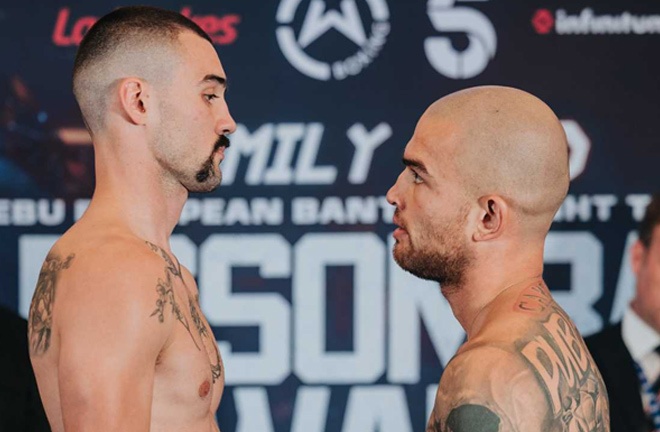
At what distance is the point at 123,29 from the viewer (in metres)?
2.06

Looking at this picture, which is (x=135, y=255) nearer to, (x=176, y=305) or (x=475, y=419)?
(x=176, y=305)

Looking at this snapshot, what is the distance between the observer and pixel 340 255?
3.42 m

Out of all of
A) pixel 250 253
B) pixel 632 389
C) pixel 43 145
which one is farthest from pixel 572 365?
pixel 43 145

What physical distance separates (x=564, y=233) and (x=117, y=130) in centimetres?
181

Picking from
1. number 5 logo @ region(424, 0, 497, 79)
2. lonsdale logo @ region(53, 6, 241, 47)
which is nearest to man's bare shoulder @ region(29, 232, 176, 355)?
lonsdale logo @ region(53, 6, 241, 47)

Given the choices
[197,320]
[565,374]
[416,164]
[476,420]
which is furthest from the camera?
[197,320]

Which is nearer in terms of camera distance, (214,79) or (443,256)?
(443,256)

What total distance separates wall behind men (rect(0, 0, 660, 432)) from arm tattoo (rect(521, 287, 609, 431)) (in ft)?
5.24

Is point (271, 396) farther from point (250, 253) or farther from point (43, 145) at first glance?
point (43, 145)

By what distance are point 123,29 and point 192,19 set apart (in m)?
1.40

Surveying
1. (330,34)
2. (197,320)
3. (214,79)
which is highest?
(330,34)

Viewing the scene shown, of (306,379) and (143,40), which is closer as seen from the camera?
(143,40)

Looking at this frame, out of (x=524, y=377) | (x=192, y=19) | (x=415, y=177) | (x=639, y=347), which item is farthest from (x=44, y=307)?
(x=639, y=347)

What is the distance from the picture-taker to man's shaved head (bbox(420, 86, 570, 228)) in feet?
6.03
